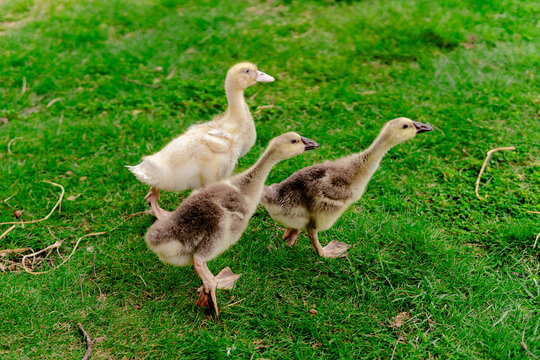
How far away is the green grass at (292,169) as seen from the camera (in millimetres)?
3324

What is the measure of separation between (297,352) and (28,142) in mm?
3883

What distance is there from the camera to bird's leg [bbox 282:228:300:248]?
3.97 metres

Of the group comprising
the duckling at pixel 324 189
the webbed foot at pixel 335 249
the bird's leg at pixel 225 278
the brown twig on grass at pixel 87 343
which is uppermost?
the duckling at pixel 324 189

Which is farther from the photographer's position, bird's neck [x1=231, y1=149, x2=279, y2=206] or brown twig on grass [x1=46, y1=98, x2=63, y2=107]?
brown twig on grass [x1=46, y1=98, x2=63, y2=107]

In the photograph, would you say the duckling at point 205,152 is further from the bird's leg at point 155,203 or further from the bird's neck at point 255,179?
the bird's neck at point 255,179

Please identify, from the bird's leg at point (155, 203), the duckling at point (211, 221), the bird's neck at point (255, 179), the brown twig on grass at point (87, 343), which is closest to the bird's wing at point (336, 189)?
the duckling at point (211, 221)

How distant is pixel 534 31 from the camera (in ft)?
22.1

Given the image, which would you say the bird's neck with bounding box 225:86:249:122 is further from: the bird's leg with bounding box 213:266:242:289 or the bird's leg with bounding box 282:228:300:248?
the bird's leg with bounding box 213:266:242:289

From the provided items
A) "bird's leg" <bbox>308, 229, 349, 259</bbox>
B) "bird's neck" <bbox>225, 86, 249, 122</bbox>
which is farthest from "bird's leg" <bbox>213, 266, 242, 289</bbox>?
"bird's neck" <bbox>225, 86, 249, 122</bbox>

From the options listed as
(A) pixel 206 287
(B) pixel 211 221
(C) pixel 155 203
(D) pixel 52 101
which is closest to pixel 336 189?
(B) pixel 211 221

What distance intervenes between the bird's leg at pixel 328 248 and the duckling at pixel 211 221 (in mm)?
601

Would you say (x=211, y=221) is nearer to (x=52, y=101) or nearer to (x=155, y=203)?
(x=155, y=203)

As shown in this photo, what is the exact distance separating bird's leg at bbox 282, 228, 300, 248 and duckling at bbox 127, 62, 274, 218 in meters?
0.76

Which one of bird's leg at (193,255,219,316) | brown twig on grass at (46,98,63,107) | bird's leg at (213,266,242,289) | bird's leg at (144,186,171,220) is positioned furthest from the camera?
brown twig on grass at (46,98,63,107)
